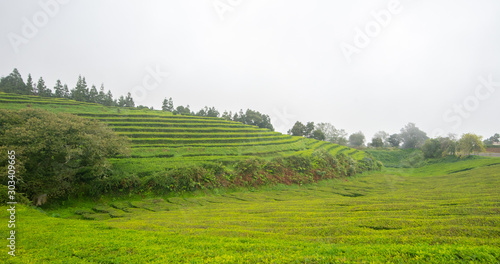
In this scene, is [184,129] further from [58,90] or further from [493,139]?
[493,139]

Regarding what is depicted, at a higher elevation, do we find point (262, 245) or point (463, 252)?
point (463, 252)

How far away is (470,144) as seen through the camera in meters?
42.6

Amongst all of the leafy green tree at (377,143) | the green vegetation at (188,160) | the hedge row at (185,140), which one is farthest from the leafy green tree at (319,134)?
the hedge row at (185,140)

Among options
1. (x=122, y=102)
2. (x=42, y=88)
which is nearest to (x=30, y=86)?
(x=42, y=88)

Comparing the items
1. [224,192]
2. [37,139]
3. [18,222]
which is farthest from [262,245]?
[37,139]

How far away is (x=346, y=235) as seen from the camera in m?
8.04

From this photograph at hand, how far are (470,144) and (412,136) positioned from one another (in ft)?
129

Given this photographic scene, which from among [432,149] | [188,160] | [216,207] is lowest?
[216,207]

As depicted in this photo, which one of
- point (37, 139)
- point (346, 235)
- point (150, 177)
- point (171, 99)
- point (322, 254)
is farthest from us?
point (171, 99)

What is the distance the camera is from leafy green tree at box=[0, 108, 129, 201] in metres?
15.4

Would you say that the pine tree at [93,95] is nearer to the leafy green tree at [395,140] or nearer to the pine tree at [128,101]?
the pine tree at [128,101]

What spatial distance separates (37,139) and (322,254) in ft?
67.7

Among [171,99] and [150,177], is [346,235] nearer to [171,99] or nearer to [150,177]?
[150,177]

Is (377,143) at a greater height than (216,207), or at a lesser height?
greater
